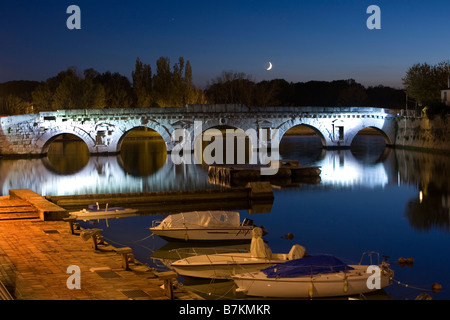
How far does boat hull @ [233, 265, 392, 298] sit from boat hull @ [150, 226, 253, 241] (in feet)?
21.9

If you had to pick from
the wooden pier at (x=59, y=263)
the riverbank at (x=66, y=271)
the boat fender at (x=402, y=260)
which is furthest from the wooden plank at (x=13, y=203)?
the boat fender at (x=402, y=260)

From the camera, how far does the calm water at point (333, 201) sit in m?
20.6

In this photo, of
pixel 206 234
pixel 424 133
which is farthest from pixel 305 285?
pixel 424 133

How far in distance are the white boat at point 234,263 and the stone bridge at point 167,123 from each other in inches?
1711

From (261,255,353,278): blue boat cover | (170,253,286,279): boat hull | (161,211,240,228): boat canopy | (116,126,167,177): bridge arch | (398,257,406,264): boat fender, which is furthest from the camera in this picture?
(116,126,167,177): bridge arch

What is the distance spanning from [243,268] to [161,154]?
45243 mm

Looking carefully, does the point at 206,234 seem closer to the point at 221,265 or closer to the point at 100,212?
the point at 221,265

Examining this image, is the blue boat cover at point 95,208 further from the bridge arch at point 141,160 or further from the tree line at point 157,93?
the tree line at point 157,93

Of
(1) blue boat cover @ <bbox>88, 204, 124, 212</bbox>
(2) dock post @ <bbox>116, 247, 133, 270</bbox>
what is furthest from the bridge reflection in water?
(2) dock post @ <bbox>116, 247, 133, 270</bbox>

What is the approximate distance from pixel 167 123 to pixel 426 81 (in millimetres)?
26903

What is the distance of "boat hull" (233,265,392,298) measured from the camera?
15266mm

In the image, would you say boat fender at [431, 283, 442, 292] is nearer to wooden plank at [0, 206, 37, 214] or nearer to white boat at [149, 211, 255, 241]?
white boat at [149, 211, 255, 241]

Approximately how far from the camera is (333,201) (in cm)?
3197
